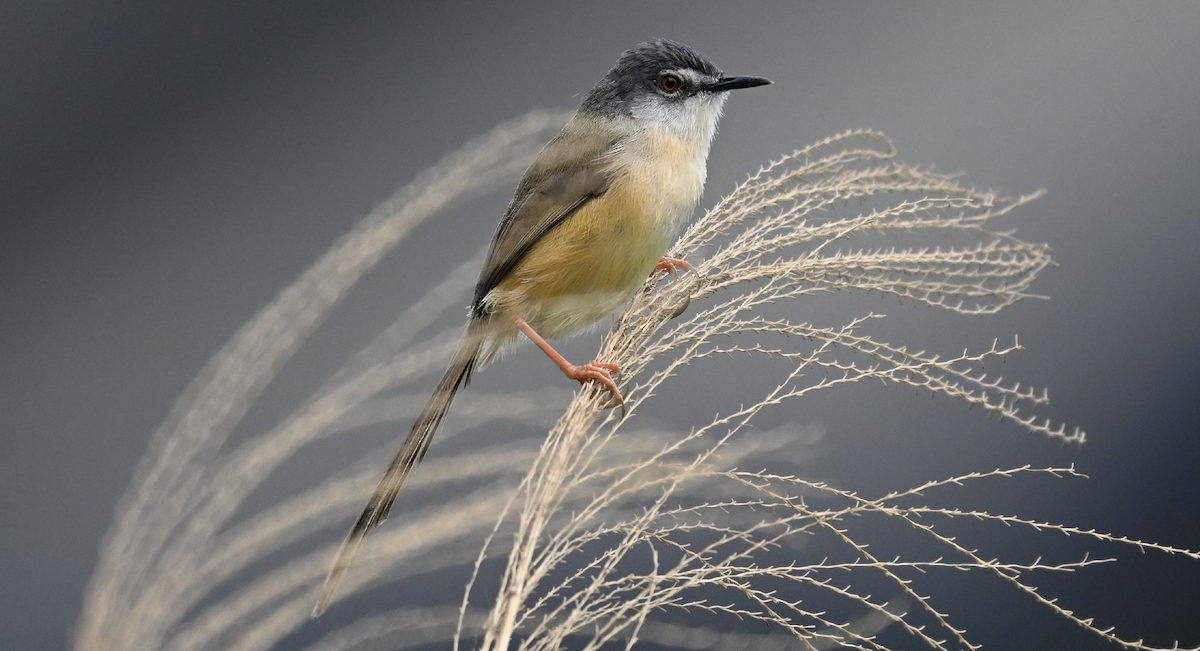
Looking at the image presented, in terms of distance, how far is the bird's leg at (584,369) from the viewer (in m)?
1.41

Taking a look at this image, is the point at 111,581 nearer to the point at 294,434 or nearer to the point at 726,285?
the point at 294,434

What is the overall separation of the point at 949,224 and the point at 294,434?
3.14 ft

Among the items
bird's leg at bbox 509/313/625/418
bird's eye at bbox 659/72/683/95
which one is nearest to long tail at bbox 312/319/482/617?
bird's leg at bbox 509/313/625/418

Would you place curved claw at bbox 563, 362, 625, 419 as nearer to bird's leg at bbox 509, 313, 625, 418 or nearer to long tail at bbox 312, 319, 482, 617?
bird's leg at bbox 509, 313, 625, 418

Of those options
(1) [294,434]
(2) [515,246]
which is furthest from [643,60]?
(1) [294,434]

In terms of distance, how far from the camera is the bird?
5.66 ft

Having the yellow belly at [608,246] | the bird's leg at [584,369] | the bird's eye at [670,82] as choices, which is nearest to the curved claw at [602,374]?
the bird's leg at [584,369]

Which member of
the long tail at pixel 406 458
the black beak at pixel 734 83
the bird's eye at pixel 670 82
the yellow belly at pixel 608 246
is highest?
the bird's eye at pixel 670 82

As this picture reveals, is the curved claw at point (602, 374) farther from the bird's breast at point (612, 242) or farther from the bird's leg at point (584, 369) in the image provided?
the bird's breast at point (612, 242)

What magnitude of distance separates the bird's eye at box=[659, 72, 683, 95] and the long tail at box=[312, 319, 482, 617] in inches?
27.5

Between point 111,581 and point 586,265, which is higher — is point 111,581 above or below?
below

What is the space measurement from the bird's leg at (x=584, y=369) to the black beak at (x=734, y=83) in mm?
697

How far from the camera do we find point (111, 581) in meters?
0.81

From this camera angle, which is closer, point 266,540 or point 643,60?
point 266,540
